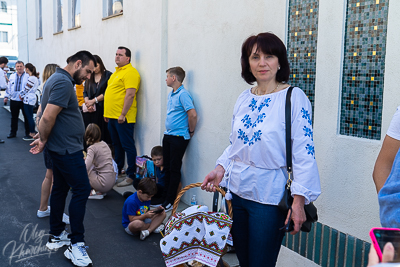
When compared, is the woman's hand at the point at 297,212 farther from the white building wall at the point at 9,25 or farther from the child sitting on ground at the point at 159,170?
the white building wall at the point at 9,25

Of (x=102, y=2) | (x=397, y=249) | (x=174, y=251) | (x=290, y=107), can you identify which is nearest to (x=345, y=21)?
(x=290, y=107)

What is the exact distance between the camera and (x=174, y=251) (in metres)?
2.37

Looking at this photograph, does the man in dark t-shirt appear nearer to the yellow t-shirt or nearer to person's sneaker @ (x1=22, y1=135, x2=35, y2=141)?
the yellow t-shirt

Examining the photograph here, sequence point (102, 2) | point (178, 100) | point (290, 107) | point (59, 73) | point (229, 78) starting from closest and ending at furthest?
point (290, 107)
point (59, 73)
point (229, 78)
point (178, 100)
point (102, 2)

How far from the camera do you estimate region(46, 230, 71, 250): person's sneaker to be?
14.0 feet

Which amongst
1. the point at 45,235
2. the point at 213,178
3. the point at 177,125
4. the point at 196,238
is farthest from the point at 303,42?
the point at 45,235

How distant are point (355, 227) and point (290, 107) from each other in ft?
4.82

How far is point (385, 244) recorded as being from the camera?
850 millimetres

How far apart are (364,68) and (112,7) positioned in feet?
21.1

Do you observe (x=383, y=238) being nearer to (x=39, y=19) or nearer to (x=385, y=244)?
(x=385, y=244)

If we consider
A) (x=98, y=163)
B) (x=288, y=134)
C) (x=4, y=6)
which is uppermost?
(x=4, y=6)

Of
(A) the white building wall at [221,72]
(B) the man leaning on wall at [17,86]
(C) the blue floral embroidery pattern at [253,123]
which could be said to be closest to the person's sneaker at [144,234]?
(A) the white building wall at [221,72]

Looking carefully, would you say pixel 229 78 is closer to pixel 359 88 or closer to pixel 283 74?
pixel 359 88

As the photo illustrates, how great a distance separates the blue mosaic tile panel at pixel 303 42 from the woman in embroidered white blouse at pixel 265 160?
4.10ft
